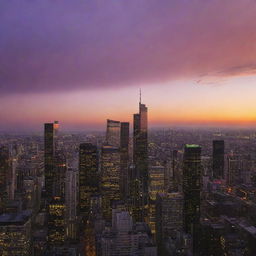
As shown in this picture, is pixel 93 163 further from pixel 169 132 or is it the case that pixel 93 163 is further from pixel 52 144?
pixel 169 132

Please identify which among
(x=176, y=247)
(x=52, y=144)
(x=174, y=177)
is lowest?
(x=176, y=247)

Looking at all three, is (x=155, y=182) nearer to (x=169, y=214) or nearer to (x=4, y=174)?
(x=169, y=214)

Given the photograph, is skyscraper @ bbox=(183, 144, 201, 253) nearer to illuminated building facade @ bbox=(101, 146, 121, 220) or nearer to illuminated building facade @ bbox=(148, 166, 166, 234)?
illuminated building facade @ bbox=(148, 166, 166, 234)

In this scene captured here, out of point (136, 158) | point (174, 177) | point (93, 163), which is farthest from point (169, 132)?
point (93, 163)

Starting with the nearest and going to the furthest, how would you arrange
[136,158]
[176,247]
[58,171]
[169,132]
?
[176,247]
[169,132]
[58,171]
[136,158]

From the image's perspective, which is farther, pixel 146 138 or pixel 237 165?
pixel 146 138

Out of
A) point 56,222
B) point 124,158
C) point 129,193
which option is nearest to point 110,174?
point 124,158

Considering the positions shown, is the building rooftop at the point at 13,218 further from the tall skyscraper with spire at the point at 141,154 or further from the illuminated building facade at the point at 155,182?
the tall skyscraper with spire at the point at 141,154
